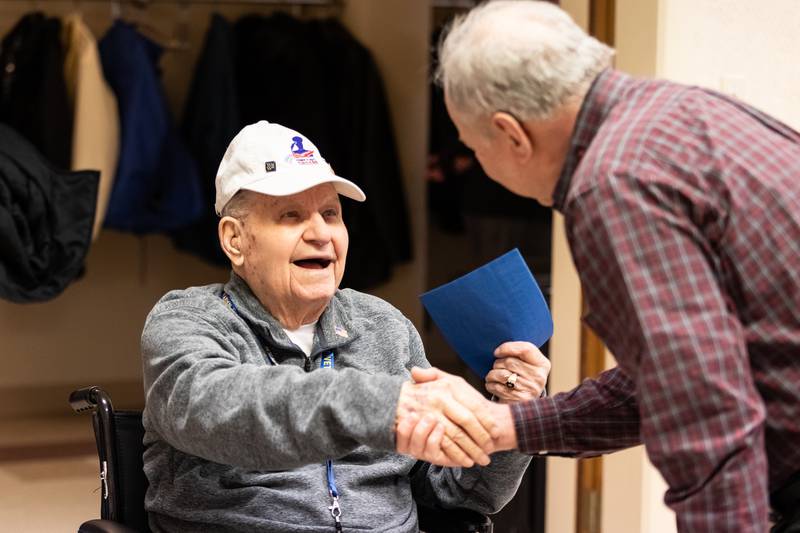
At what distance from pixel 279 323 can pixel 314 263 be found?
129 mm

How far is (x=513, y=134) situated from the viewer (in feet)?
4.96

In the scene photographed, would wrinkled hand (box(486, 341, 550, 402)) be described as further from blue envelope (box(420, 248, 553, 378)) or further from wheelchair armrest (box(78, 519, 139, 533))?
wheelchair armrest (box(78, 519, 139, 533))

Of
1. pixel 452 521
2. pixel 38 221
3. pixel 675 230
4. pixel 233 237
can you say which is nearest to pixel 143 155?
pixel 38 221

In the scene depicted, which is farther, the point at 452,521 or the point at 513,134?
the point at 452,521

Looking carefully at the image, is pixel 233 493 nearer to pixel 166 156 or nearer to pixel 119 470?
pixel 119 470

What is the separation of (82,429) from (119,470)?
335 centimetres

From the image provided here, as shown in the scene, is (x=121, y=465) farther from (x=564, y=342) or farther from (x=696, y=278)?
(x=564, y=342)

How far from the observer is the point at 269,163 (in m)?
2.01

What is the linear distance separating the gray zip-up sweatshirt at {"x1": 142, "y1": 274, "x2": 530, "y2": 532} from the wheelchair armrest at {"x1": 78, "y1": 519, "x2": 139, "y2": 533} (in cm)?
9

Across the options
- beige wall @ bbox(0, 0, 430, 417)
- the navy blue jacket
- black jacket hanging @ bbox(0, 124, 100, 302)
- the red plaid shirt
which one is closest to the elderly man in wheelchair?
the red plaid shirt

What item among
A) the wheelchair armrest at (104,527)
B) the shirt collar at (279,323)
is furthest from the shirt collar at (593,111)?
A: the wheelchair armrest at (104,527)

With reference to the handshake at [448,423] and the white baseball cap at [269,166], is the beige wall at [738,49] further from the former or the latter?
the handshake at [448,423]

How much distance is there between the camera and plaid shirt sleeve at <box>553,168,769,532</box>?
4.43 feet

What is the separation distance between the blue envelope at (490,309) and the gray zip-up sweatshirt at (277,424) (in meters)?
0.14
